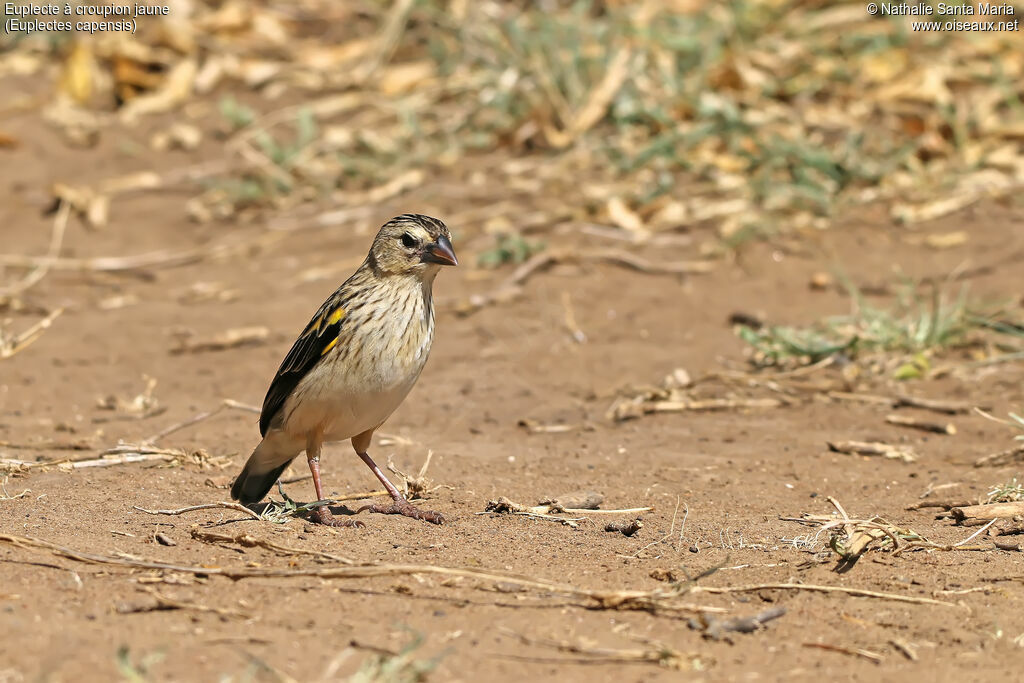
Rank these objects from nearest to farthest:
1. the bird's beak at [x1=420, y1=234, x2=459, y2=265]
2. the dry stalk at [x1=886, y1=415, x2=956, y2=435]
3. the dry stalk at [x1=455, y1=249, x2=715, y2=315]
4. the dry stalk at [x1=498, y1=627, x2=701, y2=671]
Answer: the dry stalk at [x1=498, y1=627, x2=701, y2=671] < the bird's beak at [x1=420, y1=234, x2=459, y2=265] < the dry stalk at [x1=886, y1=415, x2=956, y2=435] < the dry stalk at [x1=455, y1=249, x2=715, y2=315]

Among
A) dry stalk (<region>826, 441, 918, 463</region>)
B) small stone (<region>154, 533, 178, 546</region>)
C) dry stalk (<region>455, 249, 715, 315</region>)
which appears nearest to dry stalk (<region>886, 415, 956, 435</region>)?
dry stalk (<region>826, 441, 918, 463</region>)

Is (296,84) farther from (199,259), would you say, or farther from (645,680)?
(645,680)

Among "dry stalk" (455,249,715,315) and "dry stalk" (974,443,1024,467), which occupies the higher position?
"dry stalk" (455,249,715,315)

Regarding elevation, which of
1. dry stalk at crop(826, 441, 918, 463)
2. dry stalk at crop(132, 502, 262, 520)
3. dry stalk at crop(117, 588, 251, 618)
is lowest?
dry stalk at crop(826, 441, 918, 463)

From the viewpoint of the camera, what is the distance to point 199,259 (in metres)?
10.2

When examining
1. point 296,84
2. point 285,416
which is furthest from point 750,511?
point 296,84

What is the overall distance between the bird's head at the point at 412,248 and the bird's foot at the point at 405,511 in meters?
1.03

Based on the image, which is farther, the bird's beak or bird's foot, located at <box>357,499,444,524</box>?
the bird's beak

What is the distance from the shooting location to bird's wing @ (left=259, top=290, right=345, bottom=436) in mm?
5371

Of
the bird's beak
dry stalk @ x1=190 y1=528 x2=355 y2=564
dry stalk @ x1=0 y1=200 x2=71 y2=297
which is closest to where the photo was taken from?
dry stalk @ x1=190 y1=528 x2=355 y2=564

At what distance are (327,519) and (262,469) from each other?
75cm

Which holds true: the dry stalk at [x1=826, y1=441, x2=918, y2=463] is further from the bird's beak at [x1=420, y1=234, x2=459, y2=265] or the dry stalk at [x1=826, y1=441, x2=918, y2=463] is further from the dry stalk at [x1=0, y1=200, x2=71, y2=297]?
Answer: the dry stalk at [x1=0, y1=200, x2=71, y2=297]

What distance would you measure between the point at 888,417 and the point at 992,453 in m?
0.74

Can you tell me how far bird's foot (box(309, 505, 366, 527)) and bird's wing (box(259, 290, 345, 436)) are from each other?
69 cm
